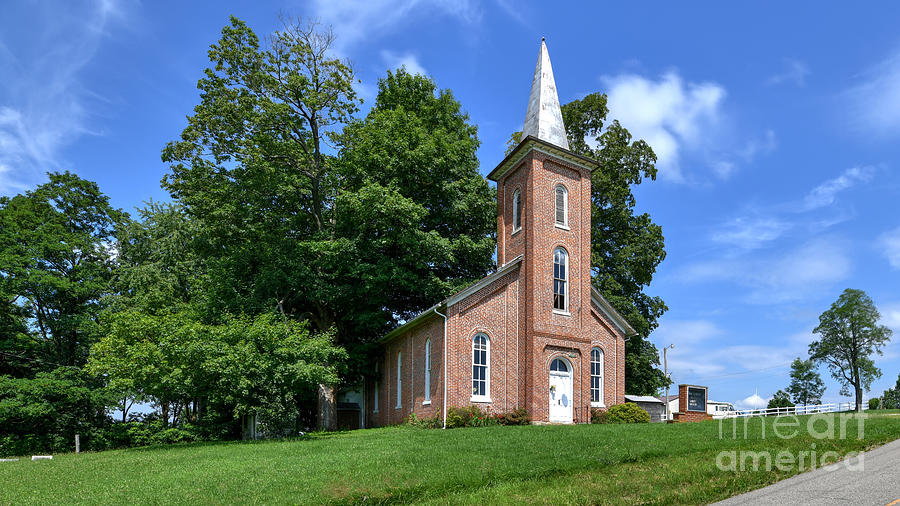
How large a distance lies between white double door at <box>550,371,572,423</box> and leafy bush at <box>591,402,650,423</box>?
1.32 metres

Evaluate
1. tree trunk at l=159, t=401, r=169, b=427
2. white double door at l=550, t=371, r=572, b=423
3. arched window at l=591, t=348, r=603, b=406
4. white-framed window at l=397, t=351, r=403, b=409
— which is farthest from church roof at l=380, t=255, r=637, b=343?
tree trunk at l=159, t=401, r=169, b=427

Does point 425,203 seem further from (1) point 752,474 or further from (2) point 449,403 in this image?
(1) point 752,474

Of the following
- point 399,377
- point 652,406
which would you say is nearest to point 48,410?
point 399,377

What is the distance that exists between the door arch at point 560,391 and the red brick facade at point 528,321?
23 centimetres

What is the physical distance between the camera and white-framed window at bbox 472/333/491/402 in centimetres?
2420

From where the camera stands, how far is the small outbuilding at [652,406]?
2880cm

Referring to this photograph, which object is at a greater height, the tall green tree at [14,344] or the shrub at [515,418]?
the tall green tree at [14,344]

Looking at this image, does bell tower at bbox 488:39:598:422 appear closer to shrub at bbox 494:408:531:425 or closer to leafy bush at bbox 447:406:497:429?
shrub at bbox 494:408:531:425

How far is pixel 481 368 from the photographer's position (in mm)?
24469

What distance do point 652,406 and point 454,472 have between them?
68.0 ft

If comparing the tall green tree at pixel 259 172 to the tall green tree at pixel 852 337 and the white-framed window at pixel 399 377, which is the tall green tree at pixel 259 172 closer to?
the white-framed window at pixel 399 377

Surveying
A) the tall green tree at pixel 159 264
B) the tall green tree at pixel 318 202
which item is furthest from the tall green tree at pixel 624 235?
the tall green tree at pixel 159 264

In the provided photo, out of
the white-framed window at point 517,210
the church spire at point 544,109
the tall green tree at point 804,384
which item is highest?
the church spire at point 544,109

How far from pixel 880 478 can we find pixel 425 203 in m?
24.5
